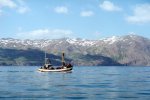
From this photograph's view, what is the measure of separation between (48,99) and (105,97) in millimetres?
11205

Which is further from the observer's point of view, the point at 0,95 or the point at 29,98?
the point at 0,95

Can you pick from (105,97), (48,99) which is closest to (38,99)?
(48,99)

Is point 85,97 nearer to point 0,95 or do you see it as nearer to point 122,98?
point 122,98

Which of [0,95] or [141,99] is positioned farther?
[0,95]

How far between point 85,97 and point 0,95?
55.3ft

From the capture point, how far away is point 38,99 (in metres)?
68.7

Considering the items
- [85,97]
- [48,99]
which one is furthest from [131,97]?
[48,99]

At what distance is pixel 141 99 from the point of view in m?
69.5

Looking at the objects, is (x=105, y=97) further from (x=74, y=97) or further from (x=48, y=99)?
(x=48, y=99)

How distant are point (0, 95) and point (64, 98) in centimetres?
1323

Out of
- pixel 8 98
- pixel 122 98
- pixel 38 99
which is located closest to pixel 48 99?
pixel 38 99

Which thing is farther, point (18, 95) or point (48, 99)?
point (18, 95)

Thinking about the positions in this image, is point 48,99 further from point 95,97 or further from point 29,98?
point 95,97

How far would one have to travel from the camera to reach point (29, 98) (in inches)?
2756
